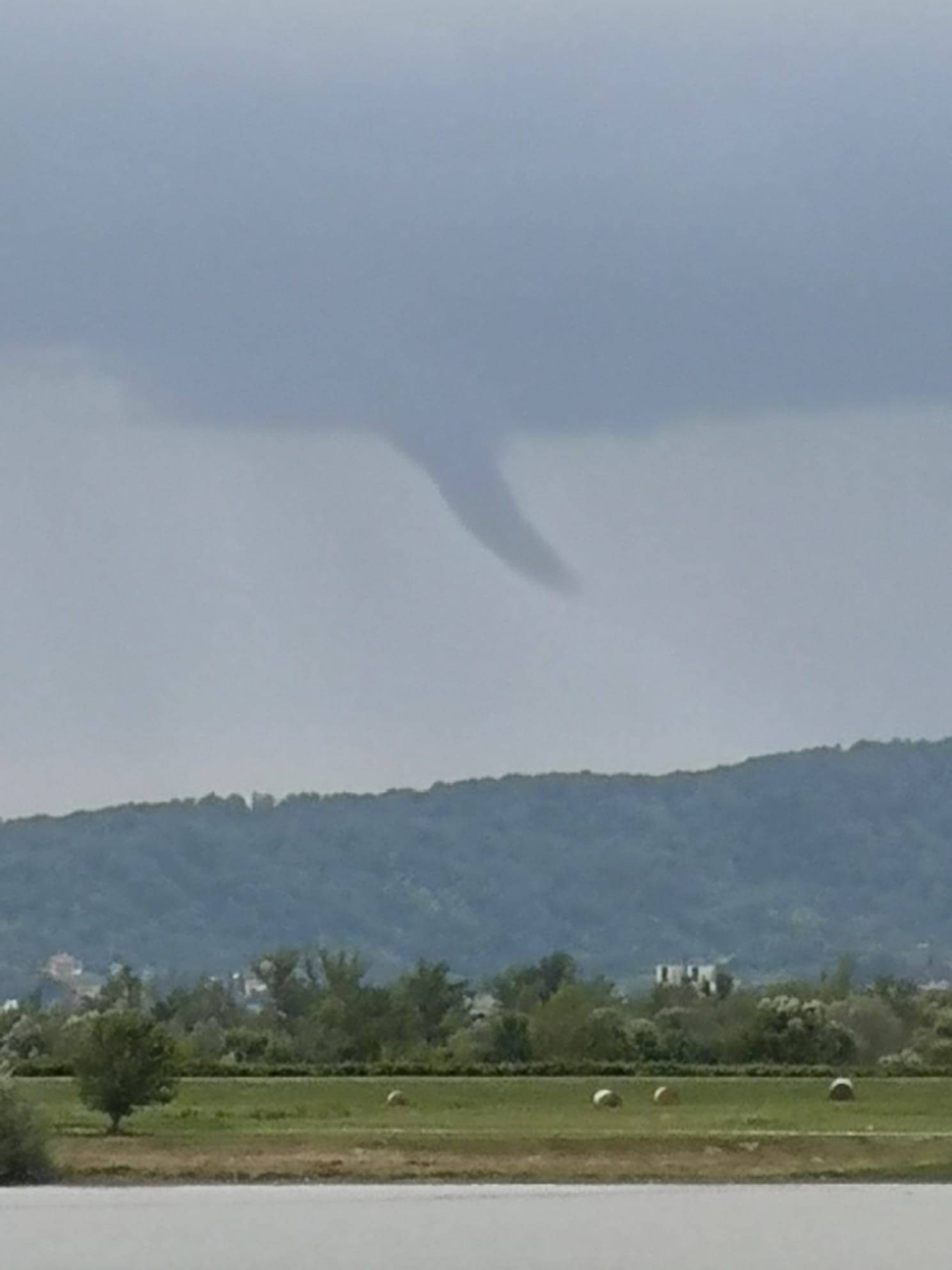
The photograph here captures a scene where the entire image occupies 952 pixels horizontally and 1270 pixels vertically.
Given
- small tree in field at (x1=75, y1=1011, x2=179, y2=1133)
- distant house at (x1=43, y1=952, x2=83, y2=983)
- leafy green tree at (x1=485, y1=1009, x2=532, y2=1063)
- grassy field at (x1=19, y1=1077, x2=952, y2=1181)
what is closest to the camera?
grassy field at (x1=19, y1=1077, x2=952, y2=1181)

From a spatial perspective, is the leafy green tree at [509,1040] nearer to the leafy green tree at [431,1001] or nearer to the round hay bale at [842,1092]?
the leafy green tree at [431,1001]

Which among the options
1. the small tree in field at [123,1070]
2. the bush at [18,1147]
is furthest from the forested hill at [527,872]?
the bush at [18,1147]

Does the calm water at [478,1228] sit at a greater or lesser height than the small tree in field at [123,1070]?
lesser

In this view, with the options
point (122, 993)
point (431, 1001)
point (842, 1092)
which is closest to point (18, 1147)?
point (842, 1092)

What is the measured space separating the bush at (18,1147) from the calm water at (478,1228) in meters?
0.78

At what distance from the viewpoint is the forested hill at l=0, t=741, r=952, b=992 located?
11256 cm

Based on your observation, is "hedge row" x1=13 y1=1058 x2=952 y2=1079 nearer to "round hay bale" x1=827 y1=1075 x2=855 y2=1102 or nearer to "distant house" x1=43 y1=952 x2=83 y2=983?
"round hay bale" x1=827 y1=1075 x2=855 y2=1102

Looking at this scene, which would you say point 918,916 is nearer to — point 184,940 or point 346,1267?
point 184,940

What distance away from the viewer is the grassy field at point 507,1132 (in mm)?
26062

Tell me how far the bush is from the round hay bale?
10.8m

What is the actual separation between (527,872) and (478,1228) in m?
104

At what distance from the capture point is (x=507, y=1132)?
93.7 ft

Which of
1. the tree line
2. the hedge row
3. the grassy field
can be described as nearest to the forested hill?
the tree line

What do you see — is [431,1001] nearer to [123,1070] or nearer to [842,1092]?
[842,1092]
